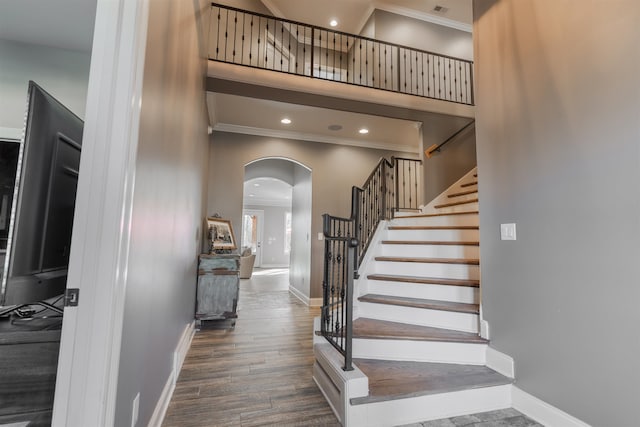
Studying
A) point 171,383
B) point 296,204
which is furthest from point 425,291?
point 296,204

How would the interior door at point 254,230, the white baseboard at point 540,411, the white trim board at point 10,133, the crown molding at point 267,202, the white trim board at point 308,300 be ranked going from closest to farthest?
the white baseboard at point 540,411 → the white trim board at point 10,133 → the white trim board at point 308,300 → the crown molding at point 267,202 → the interior door at point 254,230

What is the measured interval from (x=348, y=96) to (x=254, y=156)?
197 centimetres

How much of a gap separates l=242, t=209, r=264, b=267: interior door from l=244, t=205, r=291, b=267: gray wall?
0.15 m

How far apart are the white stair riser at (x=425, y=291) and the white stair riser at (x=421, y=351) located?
0.49 metres

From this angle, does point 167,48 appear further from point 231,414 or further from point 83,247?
point 231,414

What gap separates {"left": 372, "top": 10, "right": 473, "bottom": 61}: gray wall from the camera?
17.7 feet

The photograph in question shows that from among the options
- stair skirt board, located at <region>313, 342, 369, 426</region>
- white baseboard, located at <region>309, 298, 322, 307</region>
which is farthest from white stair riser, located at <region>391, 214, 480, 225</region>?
stair skirt board, located at <region>313, 342, 369, 426</region>

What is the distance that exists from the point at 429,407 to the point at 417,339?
51 cm

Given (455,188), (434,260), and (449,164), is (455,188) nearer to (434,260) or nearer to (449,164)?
(449,164)

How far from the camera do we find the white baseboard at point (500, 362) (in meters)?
2.00

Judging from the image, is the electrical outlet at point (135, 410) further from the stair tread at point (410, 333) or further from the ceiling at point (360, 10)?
the ceiling at point (360, 10)

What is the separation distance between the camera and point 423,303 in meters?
2.59

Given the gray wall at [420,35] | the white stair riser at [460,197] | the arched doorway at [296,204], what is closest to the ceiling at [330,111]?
the gray wall at [420,35]

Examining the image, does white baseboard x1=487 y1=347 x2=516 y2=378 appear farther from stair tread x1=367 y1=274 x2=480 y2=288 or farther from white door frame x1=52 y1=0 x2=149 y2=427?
white door frame x1=52 y1=0 x2=149 y2=427
